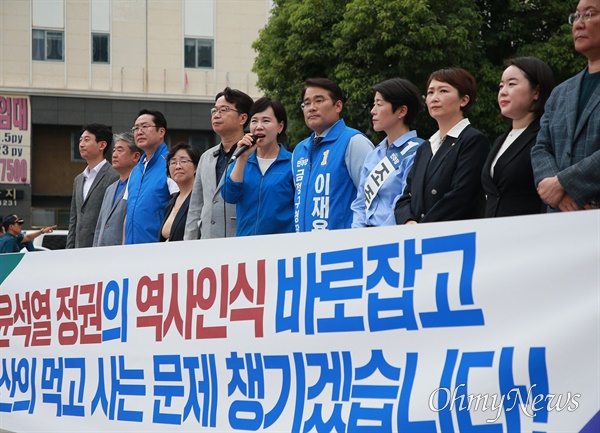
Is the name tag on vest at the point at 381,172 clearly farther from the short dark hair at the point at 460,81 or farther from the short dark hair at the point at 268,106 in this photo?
the short dark hair at the point at 268,106

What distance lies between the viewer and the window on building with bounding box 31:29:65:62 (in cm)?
3130

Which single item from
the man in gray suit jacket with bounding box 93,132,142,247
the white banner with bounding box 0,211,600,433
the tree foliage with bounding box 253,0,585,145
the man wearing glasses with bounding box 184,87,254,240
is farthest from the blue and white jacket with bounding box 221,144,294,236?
the tree foliage with bounding box 253,0,585,145

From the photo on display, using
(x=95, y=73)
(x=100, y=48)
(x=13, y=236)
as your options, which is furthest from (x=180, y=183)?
(x=100, y=48)

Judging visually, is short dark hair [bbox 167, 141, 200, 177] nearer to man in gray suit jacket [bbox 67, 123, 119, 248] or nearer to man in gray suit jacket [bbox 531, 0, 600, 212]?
man in gray suit jacket [bbox 67, 123, 119, 248]

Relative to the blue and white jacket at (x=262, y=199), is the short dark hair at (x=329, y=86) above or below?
above

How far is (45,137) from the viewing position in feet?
106

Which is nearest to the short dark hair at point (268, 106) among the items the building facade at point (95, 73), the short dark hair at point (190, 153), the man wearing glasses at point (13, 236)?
the short dark hair at point (190, 153)

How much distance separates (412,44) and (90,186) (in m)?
11.7

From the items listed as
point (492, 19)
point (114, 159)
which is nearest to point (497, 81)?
point (492, 19)

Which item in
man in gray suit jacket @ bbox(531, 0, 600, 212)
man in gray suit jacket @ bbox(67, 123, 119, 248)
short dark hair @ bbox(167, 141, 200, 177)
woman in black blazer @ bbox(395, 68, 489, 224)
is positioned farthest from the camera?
man in gray suit jacket @ bbox(67, 123, 119, 248)

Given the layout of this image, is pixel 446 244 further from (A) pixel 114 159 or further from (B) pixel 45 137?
(B) pixel 45 137

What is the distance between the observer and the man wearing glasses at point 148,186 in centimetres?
791

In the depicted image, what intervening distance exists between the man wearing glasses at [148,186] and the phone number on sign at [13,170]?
79.0 feet

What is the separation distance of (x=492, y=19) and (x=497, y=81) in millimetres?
2243
